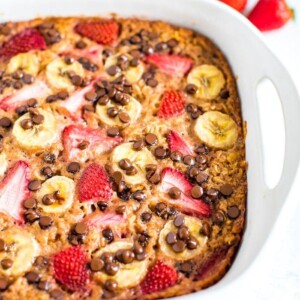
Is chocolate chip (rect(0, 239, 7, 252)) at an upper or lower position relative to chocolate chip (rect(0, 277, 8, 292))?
upper

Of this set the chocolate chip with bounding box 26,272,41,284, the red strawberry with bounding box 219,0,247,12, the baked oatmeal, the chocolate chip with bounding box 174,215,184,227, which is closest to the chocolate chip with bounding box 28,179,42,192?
the baked oatmeal

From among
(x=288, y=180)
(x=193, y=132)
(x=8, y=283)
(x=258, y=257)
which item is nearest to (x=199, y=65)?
(x=193, y=132)

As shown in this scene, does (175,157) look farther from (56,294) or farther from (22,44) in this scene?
(22,44)

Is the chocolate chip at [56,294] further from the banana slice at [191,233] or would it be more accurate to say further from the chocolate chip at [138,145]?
the chocolate chip at [138,145]

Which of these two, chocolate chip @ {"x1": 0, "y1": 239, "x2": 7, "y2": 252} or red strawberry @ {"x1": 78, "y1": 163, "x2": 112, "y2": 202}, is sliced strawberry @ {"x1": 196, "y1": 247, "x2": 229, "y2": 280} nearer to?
red strawberry @ {"x1": 78, "y1": 163, "x2": 112, "y2": 202}

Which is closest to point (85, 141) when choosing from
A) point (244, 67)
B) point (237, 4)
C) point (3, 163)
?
point (3, 163)

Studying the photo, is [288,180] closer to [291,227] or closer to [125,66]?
[291,227]
